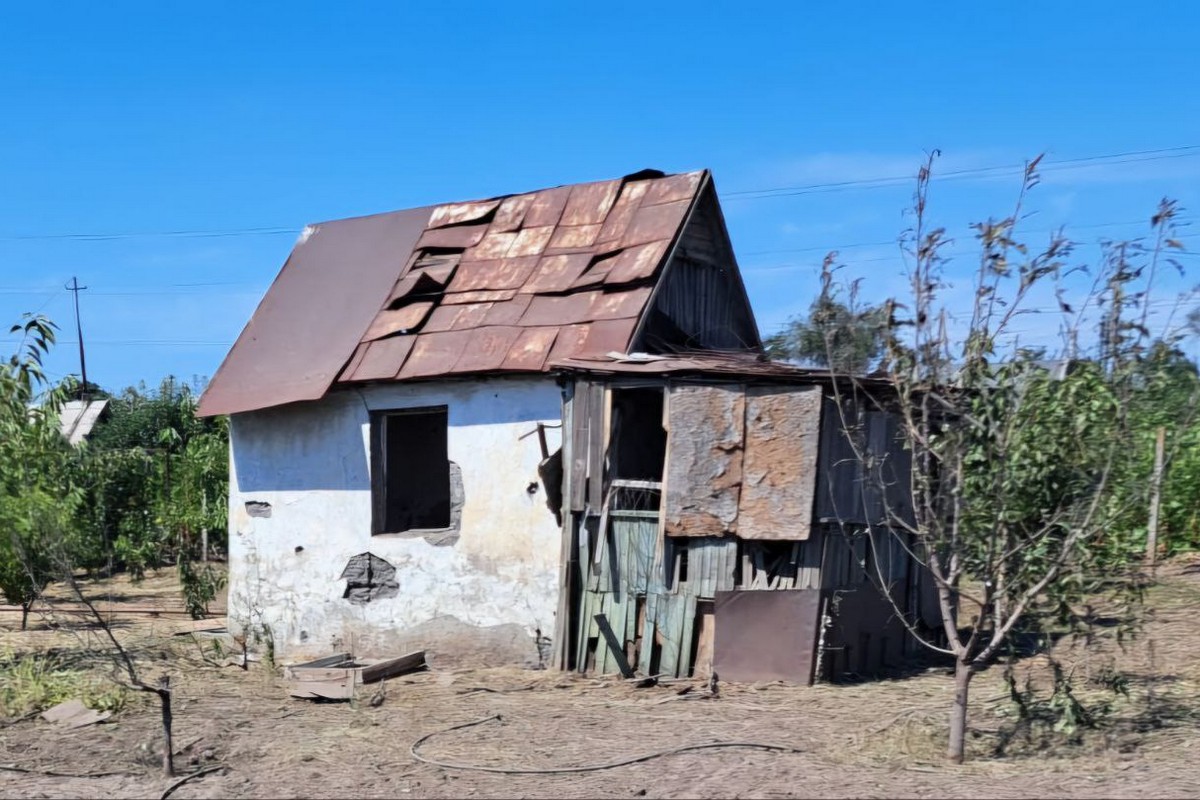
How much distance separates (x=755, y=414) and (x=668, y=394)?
0.78m

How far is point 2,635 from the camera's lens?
14.8 metres

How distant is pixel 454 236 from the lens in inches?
558

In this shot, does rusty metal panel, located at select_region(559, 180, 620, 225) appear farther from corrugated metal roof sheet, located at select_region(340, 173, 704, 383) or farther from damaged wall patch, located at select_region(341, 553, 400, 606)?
damaged wall patch, located at select_region(341, 553, 400, 606)

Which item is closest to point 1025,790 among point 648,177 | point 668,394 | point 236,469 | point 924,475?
point 924,475

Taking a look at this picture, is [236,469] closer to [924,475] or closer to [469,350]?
[469,350]

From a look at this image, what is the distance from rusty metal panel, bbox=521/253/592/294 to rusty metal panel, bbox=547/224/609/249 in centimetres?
18

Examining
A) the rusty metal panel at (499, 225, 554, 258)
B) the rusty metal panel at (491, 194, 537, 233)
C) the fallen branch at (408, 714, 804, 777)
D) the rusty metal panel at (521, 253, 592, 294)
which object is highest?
the rusty metal panel at (491, 194, 537, 233)

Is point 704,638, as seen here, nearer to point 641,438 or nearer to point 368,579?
point 641,438

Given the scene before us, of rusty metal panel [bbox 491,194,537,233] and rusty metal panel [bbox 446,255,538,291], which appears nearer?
rusty metal panel [bbox 446,255,538,291]

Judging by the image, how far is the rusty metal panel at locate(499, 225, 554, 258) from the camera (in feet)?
43.9

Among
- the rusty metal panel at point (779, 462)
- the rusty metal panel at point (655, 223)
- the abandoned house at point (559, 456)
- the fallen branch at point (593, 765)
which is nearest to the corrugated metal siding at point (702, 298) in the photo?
the abandoned house at point (559, 456)

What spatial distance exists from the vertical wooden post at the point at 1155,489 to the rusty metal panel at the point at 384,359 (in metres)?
7.14

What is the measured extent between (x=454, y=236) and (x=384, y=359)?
2126mm

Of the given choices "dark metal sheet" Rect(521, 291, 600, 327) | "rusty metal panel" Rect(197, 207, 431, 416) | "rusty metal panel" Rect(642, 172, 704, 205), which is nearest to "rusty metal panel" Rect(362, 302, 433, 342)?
"rusty metal panel" Rect(197, 207, 431, 416)
